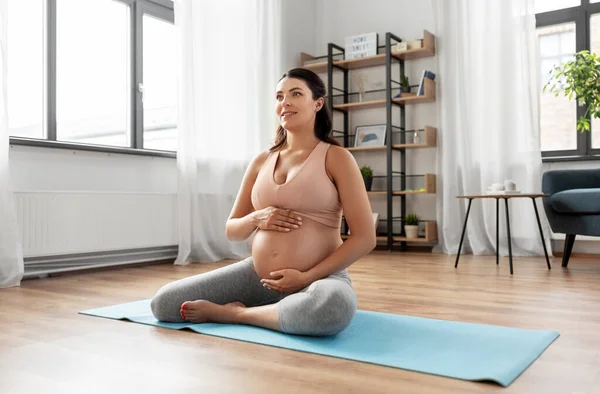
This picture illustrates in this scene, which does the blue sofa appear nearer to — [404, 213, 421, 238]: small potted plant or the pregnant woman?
[404, 213, 421, 238]: small potted plant

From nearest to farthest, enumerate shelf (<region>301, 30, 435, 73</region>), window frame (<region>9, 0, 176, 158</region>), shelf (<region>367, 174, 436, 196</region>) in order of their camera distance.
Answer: window frame (<region>9, 0, 176, 158</region>) < shelf (<region>367, 174, 436, 196</region>) < shelf (<region>301, 30, 435, 73</region>)

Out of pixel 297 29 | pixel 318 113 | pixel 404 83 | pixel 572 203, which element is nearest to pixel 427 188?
pixel 404 83

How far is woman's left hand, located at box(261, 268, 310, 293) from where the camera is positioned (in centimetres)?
166

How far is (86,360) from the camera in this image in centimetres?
144

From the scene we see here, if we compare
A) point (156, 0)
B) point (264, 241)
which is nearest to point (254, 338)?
point (264, 241)

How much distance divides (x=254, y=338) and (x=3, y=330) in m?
0.83

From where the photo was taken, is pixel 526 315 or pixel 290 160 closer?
pixel 290 160

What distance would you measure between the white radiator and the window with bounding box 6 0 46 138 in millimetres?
483

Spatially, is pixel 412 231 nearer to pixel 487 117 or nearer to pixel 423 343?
pixel 487 117

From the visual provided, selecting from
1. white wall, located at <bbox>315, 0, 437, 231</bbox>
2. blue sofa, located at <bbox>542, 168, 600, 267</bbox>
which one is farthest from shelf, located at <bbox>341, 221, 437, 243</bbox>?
blue sofa, located at <bbox>542, 168, 600, 267</bbox>

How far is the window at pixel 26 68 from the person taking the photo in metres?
3.27

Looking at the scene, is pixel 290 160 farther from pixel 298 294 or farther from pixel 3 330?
pixel 3 330

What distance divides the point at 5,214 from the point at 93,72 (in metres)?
1.36

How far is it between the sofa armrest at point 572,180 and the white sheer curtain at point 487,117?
0.59m
